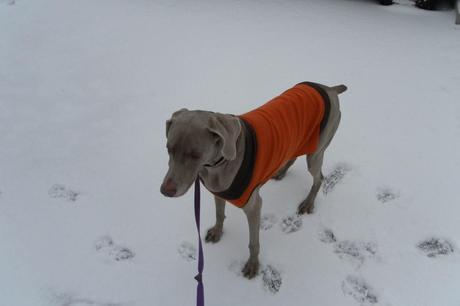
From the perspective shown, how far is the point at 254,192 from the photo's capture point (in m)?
2.23

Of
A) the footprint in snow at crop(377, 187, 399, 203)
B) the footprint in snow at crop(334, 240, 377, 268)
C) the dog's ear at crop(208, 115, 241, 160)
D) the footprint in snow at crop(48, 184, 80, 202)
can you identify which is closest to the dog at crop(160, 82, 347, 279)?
the dog's ear at crop(208, 115, 241, 160)

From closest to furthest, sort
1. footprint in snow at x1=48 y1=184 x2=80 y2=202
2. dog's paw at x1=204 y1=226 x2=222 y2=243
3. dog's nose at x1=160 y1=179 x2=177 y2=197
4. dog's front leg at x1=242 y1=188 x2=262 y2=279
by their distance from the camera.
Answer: dog's nose at x1=160 y1=179 x2=177 y2=197 → dog's front leg at x1=242 y1=188 x2=262 y2=279 → dog's paw at x1=204 y1=226 x2=222 y2=243 → footprint in snow at x1=48 y1=184 x2=80 y2=202

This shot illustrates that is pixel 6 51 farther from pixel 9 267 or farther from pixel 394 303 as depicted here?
pixel 394 303

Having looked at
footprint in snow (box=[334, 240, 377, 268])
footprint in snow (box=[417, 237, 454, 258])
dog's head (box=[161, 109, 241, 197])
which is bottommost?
footprint in snow (box=[334, 240, 377, 268])

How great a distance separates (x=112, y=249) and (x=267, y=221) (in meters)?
1.27

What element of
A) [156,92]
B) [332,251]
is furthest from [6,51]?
[332,251]

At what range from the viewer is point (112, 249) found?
8.76 ft

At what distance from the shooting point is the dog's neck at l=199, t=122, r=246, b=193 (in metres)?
2.05

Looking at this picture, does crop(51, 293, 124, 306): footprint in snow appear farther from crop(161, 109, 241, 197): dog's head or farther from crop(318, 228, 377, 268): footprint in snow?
crop(318, 228, 377, 268): footprint in snow

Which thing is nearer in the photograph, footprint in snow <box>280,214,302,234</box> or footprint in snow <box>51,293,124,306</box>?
footprint in snow <box>51,293,124,306</box>

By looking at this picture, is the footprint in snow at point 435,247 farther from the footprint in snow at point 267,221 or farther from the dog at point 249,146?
the footprint in snow at point 267,221

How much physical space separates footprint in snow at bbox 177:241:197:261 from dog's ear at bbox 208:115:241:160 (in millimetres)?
1135

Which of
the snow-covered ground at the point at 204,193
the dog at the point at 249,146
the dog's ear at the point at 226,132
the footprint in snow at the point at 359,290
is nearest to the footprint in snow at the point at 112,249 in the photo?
the snow-covered ground at the point at 204,193

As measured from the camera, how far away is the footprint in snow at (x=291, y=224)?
281 cm
